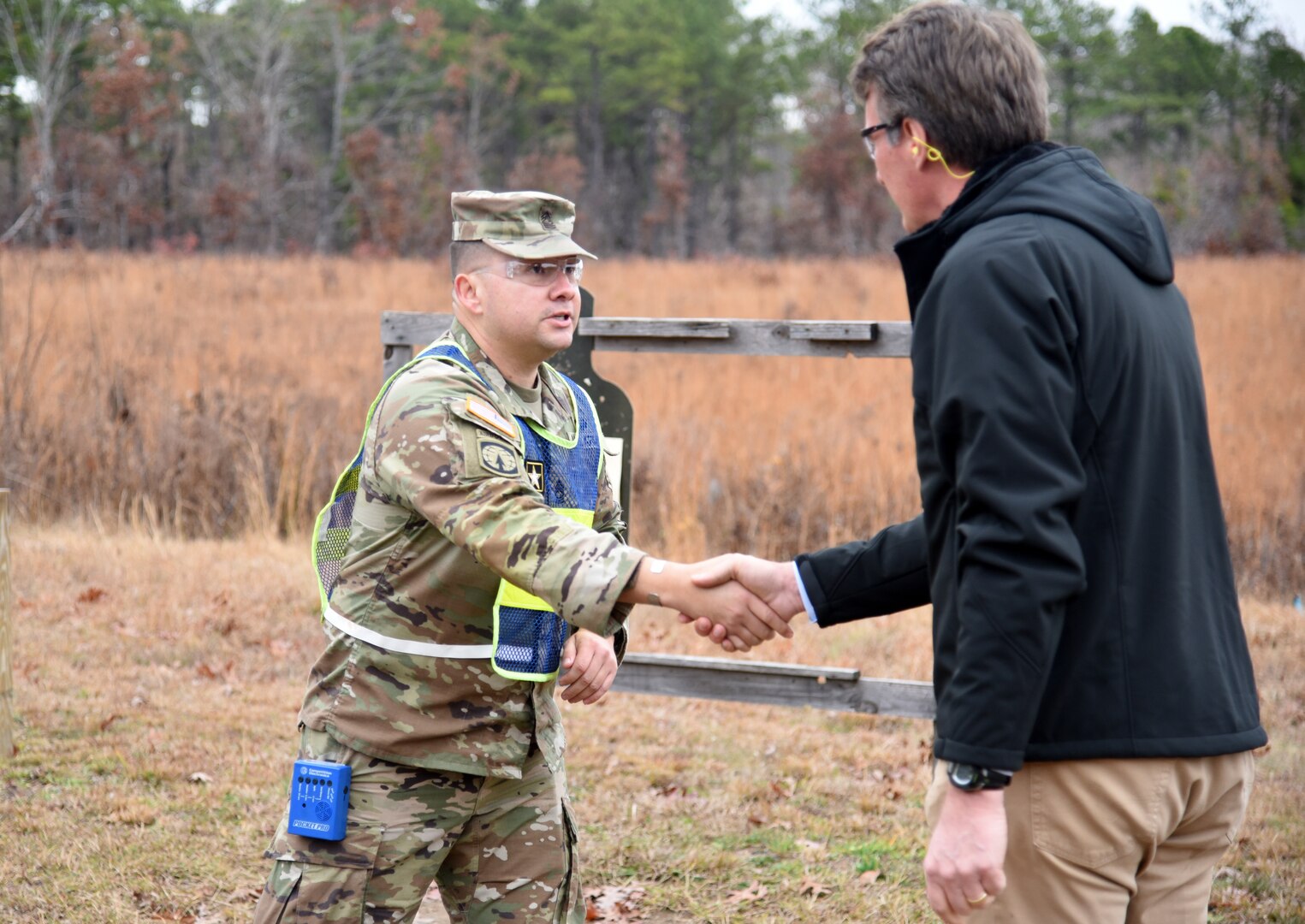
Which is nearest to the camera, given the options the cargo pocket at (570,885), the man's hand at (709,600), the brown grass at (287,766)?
the man's hand at (709,600)

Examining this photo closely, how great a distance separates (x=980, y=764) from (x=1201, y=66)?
145ft

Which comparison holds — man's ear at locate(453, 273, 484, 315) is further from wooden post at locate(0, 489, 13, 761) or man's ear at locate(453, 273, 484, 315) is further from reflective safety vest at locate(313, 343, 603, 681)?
wooden post at locate(0, 489, 13, 761)

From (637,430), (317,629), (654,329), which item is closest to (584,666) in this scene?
(654,329)

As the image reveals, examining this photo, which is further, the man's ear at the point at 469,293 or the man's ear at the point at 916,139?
the man's ear at the point at 469,293

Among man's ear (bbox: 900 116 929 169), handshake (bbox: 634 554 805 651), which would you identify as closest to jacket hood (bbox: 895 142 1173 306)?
man's ear (bbox: 900 116 929 169)

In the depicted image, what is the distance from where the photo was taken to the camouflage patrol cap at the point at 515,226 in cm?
277

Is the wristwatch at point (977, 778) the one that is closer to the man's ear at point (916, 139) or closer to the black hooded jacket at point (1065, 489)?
the black hooded jacket at point (1065, 489)

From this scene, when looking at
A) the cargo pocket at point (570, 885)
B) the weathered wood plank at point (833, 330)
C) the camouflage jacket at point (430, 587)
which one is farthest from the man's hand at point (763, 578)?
the weathered wood plank at point (833, 330)

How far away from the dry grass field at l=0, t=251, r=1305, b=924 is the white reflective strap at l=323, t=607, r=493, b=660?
6.40ft

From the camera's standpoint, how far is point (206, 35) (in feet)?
124

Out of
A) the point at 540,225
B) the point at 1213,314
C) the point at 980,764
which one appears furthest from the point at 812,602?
the point at 1213,314

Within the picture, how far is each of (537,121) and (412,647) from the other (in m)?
43.2

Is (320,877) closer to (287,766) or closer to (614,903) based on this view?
(614,903)

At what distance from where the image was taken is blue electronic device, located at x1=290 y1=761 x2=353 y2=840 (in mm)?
2566
